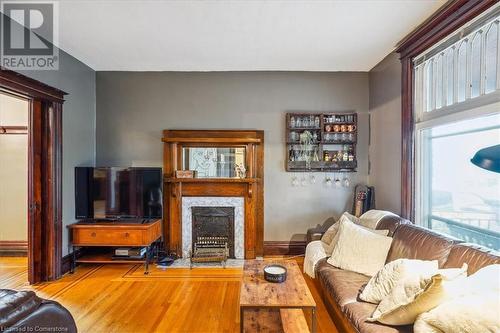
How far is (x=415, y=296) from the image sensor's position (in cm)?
Result: 158

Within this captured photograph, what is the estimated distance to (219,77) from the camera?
4.34 m

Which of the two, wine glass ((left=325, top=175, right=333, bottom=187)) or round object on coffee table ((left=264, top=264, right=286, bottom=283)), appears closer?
round object on coffee table ((left=264, top=264, right=286, bottom=283))

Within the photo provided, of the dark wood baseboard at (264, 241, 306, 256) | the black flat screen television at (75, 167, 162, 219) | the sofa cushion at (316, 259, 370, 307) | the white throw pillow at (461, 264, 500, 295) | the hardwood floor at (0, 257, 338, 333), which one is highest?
the black flat screen television at (75, 167, 162, 219)

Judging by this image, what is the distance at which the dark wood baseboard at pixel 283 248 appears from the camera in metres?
4.32

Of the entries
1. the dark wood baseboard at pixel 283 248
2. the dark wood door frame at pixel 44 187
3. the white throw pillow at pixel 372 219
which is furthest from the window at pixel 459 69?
the dark wood door frame at pixel 44 187

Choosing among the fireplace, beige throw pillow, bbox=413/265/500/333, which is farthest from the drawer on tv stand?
beige throw pillow, bbox=413/265/500/333

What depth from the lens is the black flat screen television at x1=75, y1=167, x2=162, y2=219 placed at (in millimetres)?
3865

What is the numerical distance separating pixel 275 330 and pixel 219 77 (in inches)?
136

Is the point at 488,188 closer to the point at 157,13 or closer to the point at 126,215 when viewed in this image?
the point at 157,13

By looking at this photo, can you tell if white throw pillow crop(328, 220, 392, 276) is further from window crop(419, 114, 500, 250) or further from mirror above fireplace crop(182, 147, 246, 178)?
mirror above fireplace crop(182, 147, 246, 178)

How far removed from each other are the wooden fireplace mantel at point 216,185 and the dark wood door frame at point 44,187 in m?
1.33

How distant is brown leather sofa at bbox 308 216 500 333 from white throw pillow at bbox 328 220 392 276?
0.20 ft

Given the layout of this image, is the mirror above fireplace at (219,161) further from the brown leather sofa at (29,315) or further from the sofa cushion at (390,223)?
the brown leather sofa at (29,315)

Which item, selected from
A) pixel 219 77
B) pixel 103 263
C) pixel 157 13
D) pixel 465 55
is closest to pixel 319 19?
pixel 465 55
